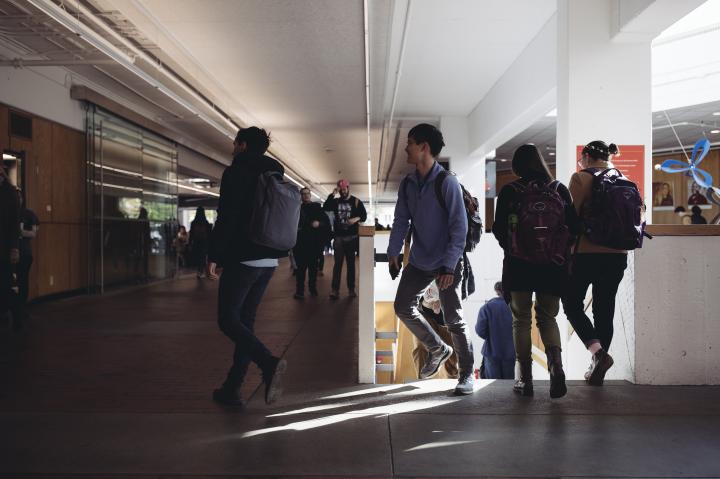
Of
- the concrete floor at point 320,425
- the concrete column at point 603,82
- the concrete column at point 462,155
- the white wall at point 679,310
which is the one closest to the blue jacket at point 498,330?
the concrete column at point 603,82

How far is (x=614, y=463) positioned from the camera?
2.46 m

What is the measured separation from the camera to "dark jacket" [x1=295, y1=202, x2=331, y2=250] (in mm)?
8398

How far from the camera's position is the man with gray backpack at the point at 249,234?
3.10 m

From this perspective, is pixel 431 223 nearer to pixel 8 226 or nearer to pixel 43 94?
pixel 8 226

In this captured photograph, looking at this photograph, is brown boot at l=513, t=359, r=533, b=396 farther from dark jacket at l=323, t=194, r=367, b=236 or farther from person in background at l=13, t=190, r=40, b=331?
person in background at l=13, t=190, r=40, b=331

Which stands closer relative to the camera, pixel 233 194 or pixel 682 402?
pixel 233 194

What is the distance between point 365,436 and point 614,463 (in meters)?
1.07

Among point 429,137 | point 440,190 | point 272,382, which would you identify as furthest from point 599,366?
point 272,382

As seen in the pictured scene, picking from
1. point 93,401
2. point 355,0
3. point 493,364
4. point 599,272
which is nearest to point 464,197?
point 599,272

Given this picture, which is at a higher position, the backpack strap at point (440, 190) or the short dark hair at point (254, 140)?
the short dark hair at point (254, 140)

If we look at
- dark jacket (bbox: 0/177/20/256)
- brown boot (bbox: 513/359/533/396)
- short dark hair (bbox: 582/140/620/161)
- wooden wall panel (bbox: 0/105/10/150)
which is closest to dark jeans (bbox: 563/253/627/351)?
brown boot (bbox: 513/359/533/396)

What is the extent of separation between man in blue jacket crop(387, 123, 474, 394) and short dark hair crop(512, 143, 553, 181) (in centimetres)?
38

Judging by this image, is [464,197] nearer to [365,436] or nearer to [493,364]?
[365,436]

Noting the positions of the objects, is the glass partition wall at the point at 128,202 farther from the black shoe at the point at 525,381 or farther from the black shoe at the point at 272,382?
the black shoe at the point at 525,381
